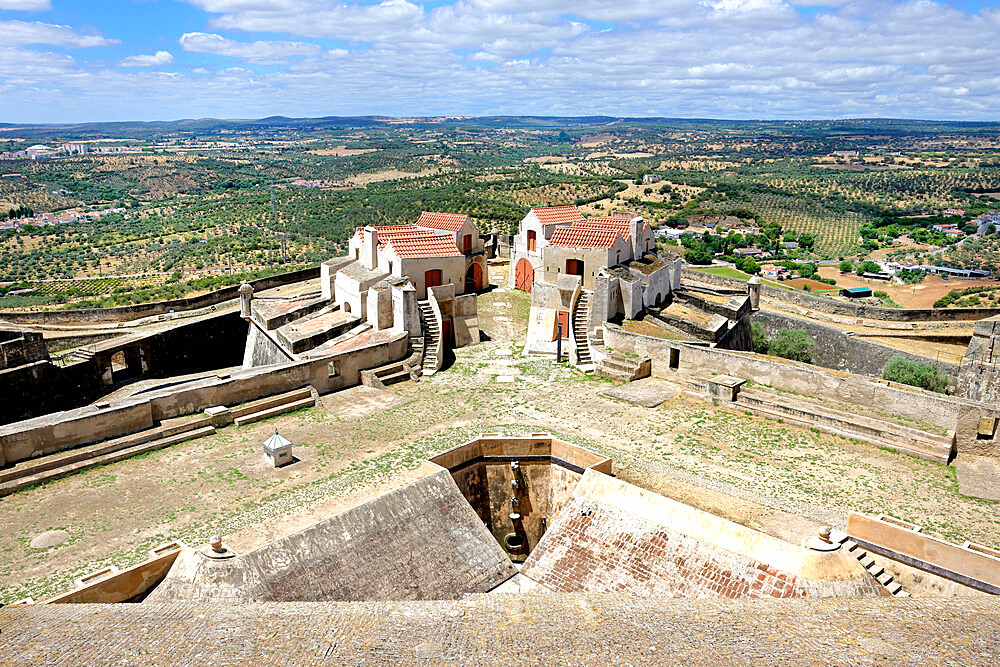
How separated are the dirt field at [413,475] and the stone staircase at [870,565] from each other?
2.92ft

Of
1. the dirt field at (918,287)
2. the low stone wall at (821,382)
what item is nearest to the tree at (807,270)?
the dirt field at (918,287)

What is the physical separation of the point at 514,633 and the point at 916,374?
63.4 feet

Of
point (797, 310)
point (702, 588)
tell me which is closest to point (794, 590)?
point (702, 588)

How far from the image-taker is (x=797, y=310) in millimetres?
33875

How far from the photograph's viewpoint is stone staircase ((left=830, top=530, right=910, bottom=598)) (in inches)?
499

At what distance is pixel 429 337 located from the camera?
2448 cm

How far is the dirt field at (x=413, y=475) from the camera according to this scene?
1375 cm

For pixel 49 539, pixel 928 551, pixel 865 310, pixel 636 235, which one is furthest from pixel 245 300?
pixel 865 310

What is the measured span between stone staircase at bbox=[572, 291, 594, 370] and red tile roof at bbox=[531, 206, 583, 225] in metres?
5.60

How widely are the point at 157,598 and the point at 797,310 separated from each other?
98.9ft

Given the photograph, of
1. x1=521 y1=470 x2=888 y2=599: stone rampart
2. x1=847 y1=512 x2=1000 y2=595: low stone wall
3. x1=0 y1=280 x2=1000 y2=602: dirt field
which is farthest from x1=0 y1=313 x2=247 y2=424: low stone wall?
x1=847 y1=512 x2=1000 y2=595: low stone wall

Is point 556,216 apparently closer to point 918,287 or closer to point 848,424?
point 848,424

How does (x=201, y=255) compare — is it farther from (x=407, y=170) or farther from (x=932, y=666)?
(x=407, y=170)

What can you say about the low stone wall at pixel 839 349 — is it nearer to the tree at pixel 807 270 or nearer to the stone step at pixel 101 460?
the stone step at pixel 101 460
